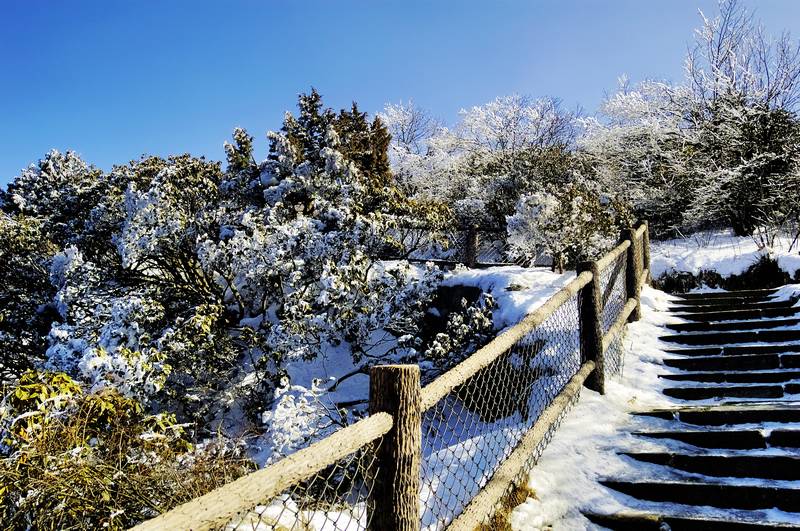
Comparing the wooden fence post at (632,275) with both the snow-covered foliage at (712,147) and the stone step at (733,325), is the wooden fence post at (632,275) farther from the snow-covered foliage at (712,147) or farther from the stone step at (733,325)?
the snow-covered foliage at (712,147)

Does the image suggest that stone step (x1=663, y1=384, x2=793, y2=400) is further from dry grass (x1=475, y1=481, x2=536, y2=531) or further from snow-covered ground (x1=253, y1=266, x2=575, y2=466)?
snow-covered ground (x1=253, y1=266, x2=575, y2=466)

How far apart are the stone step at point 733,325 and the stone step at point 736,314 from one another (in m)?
0.30

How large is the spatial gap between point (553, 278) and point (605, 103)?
11.0 meters

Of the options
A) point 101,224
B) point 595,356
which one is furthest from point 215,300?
point 595,356

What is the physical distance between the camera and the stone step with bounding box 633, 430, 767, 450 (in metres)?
3.41

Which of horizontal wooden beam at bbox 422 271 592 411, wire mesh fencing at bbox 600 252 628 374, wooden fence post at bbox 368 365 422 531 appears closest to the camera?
wooden fence post at bbox 368 365 422 531

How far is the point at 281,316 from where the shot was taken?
879 centimetres

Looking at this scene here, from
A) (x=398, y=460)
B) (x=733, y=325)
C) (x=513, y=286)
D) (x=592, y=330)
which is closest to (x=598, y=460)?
(x=592, y=330)

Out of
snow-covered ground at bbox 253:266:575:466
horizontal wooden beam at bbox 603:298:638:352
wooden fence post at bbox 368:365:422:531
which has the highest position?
wooden fence post at bbox 368:365:422:531

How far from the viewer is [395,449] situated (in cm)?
185

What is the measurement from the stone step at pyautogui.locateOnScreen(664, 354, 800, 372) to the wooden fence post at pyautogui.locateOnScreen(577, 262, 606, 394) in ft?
5.00

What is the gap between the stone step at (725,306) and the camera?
643 cm

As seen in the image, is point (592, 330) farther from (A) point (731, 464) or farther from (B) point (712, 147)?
(B) point (712, 147)

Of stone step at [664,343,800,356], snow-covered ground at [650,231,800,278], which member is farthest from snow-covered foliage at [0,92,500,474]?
snow-covered ground at [650,231,800,278]
